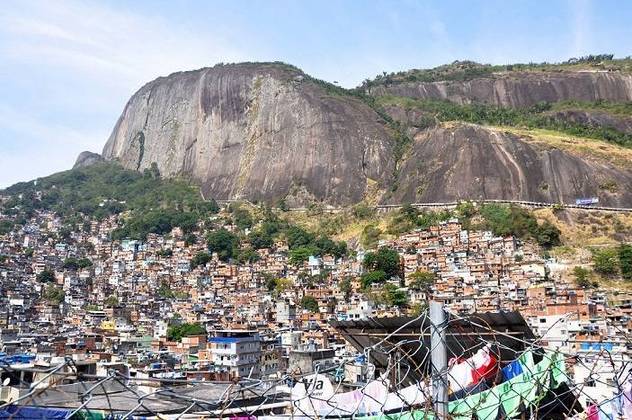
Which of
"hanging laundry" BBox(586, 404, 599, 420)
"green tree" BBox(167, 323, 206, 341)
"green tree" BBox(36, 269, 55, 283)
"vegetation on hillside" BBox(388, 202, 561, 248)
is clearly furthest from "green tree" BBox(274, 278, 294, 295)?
"hanging laundry" BBox(586, 404, 599, 420)

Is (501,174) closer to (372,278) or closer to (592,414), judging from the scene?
(372,278)

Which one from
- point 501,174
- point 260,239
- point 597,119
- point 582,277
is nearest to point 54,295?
point 260,239

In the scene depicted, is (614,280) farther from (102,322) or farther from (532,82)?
(532,82)

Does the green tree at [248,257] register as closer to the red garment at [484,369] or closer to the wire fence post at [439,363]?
the red garment at [484,369]

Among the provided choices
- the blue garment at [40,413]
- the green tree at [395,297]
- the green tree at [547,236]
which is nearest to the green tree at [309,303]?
the green tree at [395,297]

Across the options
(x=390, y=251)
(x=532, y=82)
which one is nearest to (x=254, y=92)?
(x=532, y=82)

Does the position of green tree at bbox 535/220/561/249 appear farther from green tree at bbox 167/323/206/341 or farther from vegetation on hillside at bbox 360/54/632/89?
vegetation on hillside at bbox 360/54/632/89
